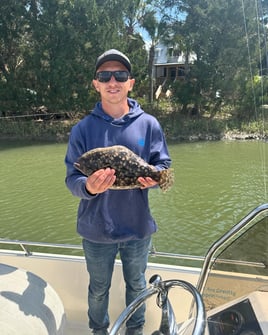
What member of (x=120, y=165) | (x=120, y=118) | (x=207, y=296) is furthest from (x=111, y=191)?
(x=207, y=296)

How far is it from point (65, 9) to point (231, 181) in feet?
54.5

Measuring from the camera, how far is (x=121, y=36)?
25266 mm

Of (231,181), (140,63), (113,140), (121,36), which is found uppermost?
(121,36)

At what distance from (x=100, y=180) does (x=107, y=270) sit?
24.5 inches

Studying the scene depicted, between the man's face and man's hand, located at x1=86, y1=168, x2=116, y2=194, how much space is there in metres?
0.44

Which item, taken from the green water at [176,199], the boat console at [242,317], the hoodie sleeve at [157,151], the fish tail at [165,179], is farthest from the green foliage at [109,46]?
the boat console at [242,317]

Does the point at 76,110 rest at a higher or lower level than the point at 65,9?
lower

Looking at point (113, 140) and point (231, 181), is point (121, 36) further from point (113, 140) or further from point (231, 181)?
point (113, 140)

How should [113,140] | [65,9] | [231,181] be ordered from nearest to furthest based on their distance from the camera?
1. [113,140]
2. [231,181]
3. [65,9]

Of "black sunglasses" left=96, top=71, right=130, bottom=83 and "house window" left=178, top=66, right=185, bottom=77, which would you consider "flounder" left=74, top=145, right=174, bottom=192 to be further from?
"house window" left=178, top=66, right=185, bottom=77

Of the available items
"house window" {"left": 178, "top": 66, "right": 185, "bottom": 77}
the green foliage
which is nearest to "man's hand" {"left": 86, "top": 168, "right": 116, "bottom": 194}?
the green foliage

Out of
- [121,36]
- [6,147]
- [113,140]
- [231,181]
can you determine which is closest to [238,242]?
[113,140]

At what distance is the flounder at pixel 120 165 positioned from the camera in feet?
6.32

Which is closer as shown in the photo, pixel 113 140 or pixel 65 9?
pixel 113 140
